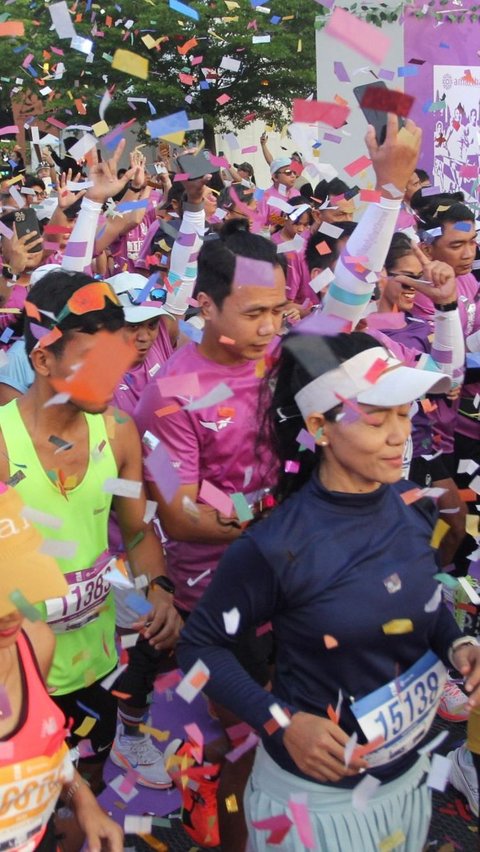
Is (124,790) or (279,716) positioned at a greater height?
(279,716)

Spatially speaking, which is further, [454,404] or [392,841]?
[454,404]

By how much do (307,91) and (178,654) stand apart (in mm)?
27633

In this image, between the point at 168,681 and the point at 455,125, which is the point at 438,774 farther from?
the point at 455,125

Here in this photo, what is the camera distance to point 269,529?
2.36 meters

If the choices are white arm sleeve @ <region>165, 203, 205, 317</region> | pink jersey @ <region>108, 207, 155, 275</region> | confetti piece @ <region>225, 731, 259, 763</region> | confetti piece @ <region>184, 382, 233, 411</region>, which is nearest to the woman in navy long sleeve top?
confetti piece @ <region>225, 731, 259, 763</region>

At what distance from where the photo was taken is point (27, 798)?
215 centimetres

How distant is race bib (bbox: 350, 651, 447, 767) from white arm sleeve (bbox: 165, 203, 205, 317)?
291cm

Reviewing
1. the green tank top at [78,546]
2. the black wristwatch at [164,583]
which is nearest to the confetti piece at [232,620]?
the green tank top at [78,546]

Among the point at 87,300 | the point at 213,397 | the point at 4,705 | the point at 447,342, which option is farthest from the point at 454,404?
the point at 4,705

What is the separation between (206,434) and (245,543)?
1009 millimetres

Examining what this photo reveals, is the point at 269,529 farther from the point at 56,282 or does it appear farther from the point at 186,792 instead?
the point at 186,792

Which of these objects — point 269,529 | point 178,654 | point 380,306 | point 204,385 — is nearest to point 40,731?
point 178,654

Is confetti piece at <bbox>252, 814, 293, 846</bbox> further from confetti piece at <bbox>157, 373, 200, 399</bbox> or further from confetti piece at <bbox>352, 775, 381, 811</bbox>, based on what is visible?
confetti piece at <bbox>157, 373, 200, 399</bbox>

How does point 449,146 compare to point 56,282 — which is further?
point 449,146
